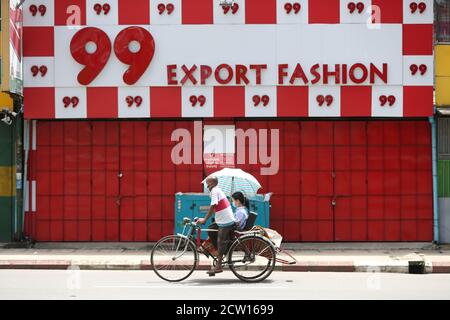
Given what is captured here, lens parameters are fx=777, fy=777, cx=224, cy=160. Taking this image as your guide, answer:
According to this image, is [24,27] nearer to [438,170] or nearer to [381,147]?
[381,147]

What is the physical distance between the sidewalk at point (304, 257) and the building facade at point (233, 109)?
0.34 meters

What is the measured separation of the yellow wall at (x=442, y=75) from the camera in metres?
16.2

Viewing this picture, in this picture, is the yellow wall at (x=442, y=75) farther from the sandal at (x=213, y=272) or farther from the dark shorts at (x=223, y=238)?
the sandal at (x=213, y=272)

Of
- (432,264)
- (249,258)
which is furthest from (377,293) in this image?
(432,264)

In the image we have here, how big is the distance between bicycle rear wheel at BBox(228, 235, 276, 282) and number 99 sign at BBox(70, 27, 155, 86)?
17.9 ft

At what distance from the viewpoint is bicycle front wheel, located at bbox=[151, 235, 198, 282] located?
1202 centimetres

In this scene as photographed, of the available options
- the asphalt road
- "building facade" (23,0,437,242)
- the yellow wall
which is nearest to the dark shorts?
the asphalt road

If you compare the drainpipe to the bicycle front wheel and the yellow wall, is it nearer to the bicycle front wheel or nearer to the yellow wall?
the yellow wall

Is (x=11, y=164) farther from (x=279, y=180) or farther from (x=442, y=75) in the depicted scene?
(x=442, y=75)

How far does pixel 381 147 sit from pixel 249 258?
5515 mm

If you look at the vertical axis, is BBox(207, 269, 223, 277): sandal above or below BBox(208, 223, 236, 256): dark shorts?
below

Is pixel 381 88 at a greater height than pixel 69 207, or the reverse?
→ pixel 381 88

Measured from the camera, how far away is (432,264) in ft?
45.5

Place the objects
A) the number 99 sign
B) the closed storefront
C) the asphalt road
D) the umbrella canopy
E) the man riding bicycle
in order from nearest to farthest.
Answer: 1. the asphalt road
2. the man riding bicycle
3. the umbrella canopy
4. the number 99 sign
5. the closed storefront
